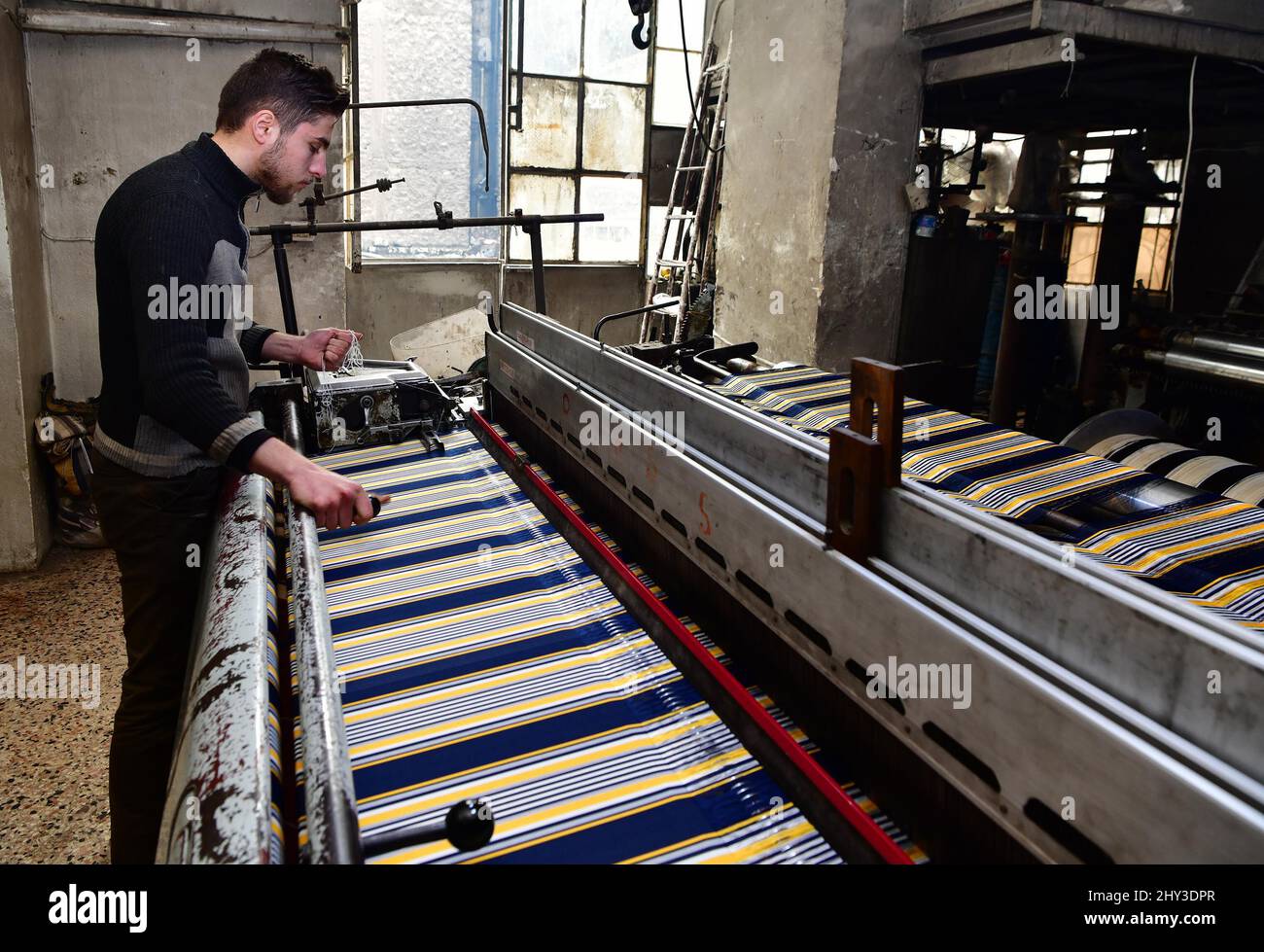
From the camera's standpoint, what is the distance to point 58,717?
3059 mm

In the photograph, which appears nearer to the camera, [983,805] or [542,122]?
[983,805]

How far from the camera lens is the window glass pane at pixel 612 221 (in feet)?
26.6

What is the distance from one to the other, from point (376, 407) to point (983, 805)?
2.35m

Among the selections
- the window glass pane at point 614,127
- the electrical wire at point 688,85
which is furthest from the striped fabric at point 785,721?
the window glass pane at point 614,127

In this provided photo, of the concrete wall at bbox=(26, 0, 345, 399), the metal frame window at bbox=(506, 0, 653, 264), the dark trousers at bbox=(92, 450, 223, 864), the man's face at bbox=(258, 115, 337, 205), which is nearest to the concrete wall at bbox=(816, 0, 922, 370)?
the concrete wall at bbox=(26, 0, 345, 399)

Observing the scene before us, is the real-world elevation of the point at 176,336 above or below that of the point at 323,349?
above

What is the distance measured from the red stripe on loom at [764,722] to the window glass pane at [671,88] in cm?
696

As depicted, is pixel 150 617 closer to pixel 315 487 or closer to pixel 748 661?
pixel 315 487

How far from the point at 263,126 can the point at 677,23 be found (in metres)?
7.25

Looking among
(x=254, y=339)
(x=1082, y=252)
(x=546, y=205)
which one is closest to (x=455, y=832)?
(x=254, y=339)

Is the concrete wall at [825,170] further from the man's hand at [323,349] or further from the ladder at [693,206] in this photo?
the man's hand at [323,349]
